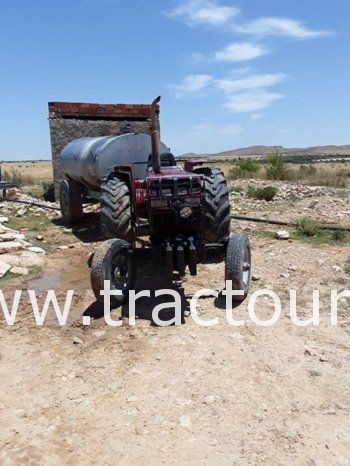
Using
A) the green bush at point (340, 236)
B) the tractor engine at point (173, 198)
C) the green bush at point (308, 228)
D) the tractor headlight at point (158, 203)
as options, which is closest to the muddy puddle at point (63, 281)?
the tractor engine at point (173, 198)

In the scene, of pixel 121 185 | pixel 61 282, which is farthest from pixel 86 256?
pixel 121 185

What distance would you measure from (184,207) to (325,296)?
6.81 feet

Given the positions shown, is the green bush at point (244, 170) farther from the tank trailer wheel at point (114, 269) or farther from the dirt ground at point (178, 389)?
the tank trailer wheel at point (114, 269)

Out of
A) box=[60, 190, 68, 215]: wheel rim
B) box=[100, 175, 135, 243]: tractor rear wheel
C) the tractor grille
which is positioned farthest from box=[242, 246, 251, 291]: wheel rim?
box=[60, 190, 68, 215]: wheel rim

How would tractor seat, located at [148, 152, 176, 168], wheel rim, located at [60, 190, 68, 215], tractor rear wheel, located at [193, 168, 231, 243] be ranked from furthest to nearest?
wheel rim, located at [60, 190, 68, 215] → tractor seat, located at [148, 152, 176, 168] → tractor rear wheel, located at [193, 168, 231, 243]

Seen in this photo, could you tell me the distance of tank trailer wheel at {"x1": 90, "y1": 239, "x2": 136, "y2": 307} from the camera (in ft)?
17.8

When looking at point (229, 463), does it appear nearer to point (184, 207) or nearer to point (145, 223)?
point (184, 207)

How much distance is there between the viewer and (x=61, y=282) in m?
6.91

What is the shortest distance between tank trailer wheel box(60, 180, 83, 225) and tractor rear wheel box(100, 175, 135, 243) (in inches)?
183

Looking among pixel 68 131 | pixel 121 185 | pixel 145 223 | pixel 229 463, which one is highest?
pixel 68 131

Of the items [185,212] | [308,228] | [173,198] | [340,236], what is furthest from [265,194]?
[173,198]

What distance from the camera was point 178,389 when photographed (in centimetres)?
393

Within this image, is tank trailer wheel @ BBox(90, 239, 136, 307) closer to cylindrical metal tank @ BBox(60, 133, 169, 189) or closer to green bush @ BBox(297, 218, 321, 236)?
cylindrical metal tank @ BBox(60, 133, 169, 189)

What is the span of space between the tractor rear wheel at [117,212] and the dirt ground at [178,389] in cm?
93
